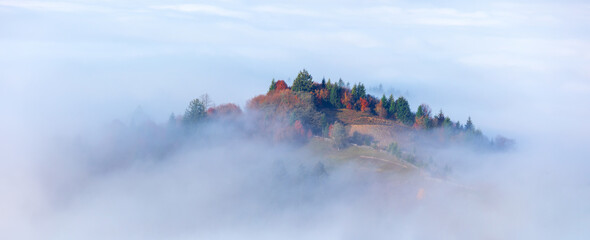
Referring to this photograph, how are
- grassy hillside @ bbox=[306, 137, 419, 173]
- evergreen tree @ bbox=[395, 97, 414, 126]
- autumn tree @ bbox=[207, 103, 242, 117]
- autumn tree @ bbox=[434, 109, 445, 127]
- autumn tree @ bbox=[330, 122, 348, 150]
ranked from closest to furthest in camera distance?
grassy hillside @ bbox=[306, 137, 419, 173] < autumn tree @ bbox=[330, 122, 348, 150] < autumn tree @ bbox=[207, 103, 242, 117] < autumn tree @ bbox=[434, 109, 445, 127] < evergreen tree @ bbox=[395, 97, 414, 126]

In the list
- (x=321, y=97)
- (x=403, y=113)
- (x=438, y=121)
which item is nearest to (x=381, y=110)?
(x=403, y=113)

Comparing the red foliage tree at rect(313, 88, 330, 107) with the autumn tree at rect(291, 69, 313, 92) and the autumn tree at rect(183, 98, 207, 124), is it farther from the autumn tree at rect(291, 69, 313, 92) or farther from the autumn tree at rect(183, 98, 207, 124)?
the autumn tree at rect(183, 98, 207, 124)

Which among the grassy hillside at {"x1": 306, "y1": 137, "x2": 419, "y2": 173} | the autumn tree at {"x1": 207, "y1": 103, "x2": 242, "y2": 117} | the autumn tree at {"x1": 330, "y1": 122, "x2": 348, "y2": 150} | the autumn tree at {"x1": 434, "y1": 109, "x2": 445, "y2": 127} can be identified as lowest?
the grassy hillside at {"x1": 306, "y1": 137, "x2": 419, "y2": 173}

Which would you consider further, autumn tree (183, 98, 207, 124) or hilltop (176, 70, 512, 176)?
autumn tree (183, 98, 207, 124)

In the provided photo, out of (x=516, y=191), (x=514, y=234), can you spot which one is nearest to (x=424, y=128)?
(x=516, y=191)

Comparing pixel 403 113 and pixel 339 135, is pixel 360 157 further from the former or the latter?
pixel 403 113

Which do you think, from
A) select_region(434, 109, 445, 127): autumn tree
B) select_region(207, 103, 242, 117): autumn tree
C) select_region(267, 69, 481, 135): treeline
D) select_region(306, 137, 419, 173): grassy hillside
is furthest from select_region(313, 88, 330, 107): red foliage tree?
select_region(434, 109, 445, 127): autumn tree

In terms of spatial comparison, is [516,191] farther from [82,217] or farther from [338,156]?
[82,217]

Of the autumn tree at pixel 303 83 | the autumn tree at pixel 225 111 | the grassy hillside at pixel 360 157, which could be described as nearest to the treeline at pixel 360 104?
the autumn tree at pixel 303 83

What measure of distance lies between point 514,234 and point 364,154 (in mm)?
25182

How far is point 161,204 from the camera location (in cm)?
9919

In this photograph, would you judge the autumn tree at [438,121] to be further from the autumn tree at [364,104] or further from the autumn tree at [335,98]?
the autumn tree at [335,98]

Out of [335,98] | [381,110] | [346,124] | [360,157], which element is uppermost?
[335,98]

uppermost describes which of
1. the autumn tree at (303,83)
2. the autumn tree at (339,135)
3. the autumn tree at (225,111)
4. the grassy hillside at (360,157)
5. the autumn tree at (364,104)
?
the autumn tree at (303,83)
